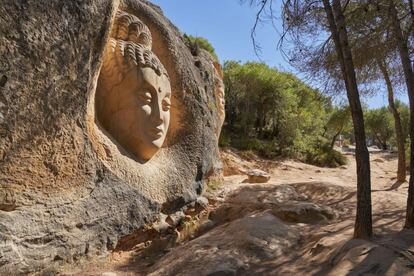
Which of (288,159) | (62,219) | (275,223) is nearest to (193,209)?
(275,223)

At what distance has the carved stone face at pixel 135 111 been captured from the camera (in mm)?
5102

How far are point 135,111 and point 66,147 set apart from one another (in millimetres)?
1398

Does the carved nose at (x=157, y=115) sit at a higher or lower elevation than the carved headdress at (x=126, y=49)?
lower

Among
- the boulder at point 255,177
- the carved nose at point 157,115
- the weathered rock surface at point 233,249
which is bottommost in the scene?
the weathered rock surface at point 233,249

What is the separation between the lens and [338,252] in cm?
352

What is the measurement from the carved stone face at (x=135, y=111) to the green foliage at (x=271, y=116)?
9.43 metres

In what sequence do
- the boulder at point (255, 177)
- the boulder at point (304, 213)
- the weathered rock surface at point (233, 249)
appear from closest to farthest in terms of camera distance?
the weathered rock surface at point (233, 249) → the boulder at point (304, 213) → the boulder at point (255, 177)

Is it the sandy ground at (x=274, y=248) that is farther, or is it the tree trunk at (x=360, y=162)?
the tree trunk at (x=360, y=162)

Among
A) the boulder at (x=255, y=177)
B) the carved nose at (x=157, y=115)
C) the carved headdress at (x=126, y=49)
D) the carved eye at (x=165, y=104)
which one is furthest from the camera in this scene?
the boulder at (x=255, y=177)

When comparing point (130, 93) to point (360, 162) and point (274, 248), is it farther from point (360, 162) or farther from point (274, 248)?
point (360, 162)

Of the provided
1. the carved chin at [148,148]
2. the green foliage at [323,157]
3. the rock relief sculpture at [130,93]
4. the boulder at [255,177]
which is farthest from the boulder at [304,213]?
the green foliage at [323,157]

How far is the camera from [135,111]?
16.9ft

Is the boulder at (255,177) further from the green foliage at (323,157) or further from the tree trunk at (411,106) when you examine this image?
the green foliage at (323,157)

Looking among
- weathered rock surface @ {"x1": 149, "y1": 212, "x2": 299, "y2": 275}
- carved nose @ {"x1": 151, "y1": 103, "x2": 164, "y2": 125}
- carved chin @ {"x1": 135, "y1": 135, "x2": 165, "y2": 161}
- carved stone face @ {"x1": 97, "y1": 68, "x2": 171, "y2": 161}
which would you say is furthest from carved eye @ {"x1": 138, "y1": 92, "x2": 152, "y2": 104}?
weathered rock surface @ {"x1": 149, "y1": 212, "x2": 299, "y2": 275}
